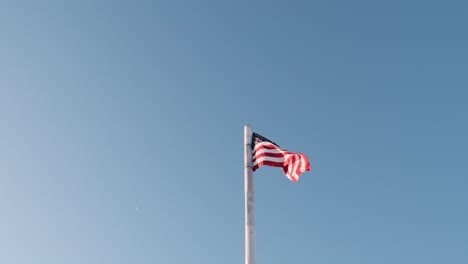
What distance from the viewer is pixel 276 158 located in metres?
27.4

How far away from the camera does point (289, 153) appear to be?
2802 centimetres

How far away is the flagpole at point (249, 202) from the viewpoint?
956 inches

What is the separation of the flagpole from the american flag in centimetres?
41

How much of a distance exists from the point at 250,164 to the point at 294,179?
2200 millimetres

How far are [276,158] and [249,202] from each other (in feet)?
9.52

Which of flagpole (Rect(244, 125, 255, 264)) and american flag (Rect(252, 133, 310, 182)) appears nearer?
flagpole (Rect(244, 125, 255, 264))

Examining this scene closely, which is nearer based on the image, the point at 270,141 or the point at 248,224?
the point at 248,224

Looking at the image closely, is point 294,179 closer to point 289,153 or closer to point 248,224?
point 289,153

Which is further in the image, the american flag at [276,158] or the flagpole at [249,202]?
the american flag at [276,158]

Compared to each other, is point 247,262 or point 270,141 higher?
point 270,141

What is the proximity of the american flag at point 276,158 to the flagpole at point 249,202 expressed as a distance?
0.41 metres

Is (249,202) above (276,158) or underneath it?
underneath

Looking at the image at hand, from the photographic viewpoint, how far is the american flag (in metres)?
27.0

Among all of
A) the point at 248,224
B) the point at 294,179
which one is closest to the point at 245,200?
the point at 248,224
